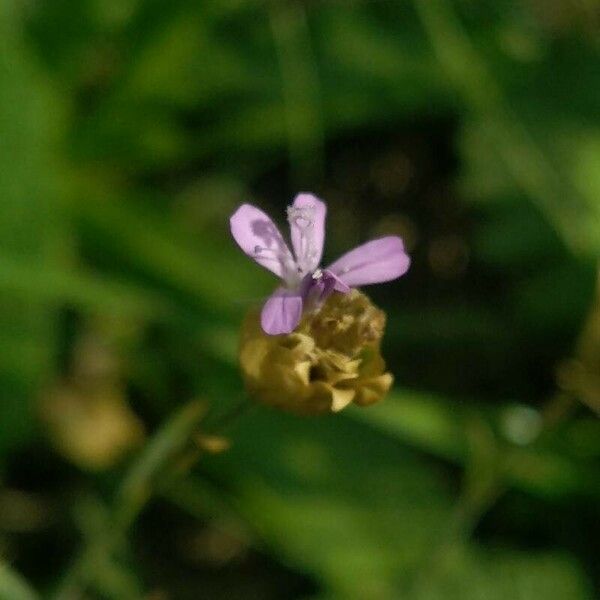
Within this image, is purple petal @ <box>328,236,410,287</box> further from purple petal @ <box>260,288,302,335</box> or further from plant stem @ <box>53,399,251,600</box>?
plant stem @ <box>53,399,251,600</box>

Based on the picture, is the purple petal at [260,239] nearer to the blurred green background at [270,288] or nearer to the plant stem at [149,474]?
the plant stem at [149,474]

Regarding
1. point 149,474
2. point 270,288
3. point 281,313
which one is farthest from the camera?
point 270,288

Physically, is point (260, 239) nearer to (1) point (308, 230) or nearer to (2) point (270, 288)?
(1) point (308, 230)

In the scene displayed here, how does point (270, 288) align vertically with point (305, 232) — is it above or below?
below

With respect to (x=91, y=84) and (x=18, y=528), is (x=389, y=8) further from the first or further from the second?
(x=18, y=528)

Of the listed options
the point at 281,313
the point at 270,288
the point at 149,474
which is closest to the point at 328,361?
the point at 281,313

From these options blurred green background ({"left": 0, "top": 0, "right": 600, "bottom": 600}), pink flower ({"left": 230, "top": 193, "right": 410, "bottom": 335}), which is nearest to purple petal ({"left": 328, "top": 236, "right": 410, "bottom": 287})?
pink flower ({"left": 230, "top": 193, "right": 410, "bottom": 335})

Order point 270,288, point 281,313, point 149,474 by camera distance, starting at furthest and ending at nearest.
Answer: point 270,288, point 149,474, point 281,313
